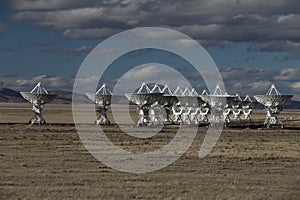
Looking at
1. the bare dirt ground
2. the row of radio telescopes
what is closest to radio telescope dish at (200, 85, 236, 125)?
the row of radio telescopes

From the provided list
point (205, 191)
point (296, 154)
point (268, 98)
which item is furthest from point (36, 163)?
point (268, 98)

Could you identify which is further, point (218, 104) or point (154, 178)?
point (218, 104)

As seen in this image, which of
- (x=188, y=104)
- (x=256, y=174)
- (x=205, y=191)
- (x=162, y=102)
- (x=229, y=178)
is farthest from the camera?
(x=188, y=104)

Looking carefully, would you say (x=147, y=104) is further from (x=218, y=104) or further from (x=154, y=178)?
(x=154, y=178)

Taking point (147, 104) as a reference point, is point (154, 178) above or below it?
below

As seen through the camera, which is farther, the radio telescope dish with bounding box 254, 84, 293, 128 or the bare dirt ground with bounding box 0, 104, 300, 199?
the radio telescope dish with bounding box 254, 84, 293, 128

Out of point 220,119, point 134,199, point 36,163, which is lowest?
point 134,199

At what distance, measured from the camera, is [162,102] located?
10575 cm

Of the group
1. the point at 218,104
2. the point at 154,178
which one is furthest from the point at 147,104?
the point at 154,178

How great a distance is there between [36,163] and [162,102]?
235 feet

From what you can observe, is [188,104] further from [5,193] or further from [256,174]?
[5,193]

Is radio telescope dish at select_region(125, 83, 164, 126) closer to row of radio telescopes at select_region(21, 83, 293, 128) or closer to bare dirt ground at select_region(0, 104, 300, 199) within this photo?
row of radio telescopes at select_region(21, 83, 293, 128)

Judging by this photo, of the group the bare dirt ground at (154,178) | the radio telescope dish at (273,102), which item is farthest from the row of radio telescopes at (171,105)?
the bare dirt ground at (154,178)

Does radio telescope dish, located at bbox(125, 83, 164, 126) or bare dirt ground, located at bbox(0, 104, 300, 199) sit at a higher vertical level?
radio telescope dish, located at bbox(125, 83, 164, 126)
